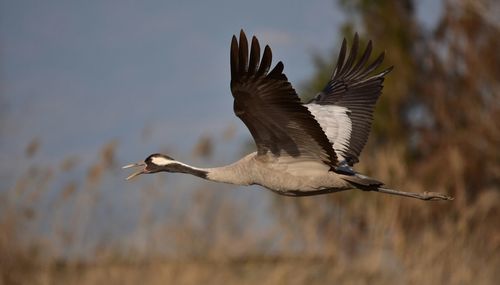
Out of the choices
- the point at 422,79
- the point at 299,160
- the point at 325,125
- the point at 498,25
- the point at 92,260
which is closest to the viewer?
the point at 299,160

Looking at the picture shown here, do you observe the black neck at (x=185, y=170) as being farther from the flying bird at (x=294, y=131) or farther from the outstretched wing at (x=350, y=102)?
the outstretched wing at (x=350, y=102)

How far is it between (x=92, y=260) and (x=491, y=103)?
9627 millimetres

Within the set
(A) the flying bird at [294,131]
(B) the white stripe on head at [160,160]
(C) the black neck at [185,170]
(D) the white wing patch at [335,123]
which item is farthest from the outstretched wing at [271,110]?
(D) the white wing patch at [335,123]

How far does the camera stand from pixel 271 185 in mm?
5961

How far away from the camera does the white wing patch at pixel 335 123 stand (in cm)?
679

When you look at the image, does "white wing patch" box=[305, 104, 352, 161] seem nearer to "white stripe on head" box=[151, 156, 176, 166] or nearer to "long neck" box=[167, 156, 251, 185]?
"long neck" box=[167, 156, 251, 185]

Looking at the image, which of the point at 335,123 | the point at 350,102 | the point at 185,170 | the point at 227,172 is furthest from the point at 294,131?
the point at 350,102

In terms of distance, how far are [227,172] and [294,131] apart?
2.07ft

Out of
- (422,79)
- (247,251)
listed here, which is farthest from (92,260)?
(422,79)

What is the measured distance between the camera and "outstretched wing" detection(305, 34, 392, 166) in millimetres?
6863

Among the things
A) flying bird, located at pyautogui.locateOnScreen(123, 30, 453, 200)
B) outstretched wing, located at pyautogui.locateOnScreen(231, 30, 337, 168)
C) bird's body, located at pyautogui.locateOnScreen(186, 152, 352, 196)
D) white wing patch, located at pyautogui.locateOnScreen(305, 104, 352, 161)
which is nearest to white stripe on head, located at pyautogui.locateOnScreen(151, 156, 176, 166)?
flying bird, located at pyautogui.locateOnScreen(123, 30, 453, 200)

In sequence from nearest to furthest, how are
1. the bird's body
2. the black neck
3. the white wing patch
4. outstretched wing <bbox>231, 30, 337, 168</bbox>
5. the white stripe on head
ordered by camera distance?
outstretched wing <bbox>231, 30, 337, 168</bbox>, the bird's body, the black neck, the white stripe on head, the white wing patch

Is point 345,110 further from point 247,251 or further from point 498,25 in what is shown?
point 498,25

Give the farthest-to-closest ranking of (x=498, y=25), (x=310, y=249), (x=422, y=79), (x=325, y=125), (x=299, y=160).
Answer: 1. (x=422, y=79)
2. (x=498, y=25)
3. (x=310, y=249)
4. (x=325, y=125)
5. (x=299, y=160)
